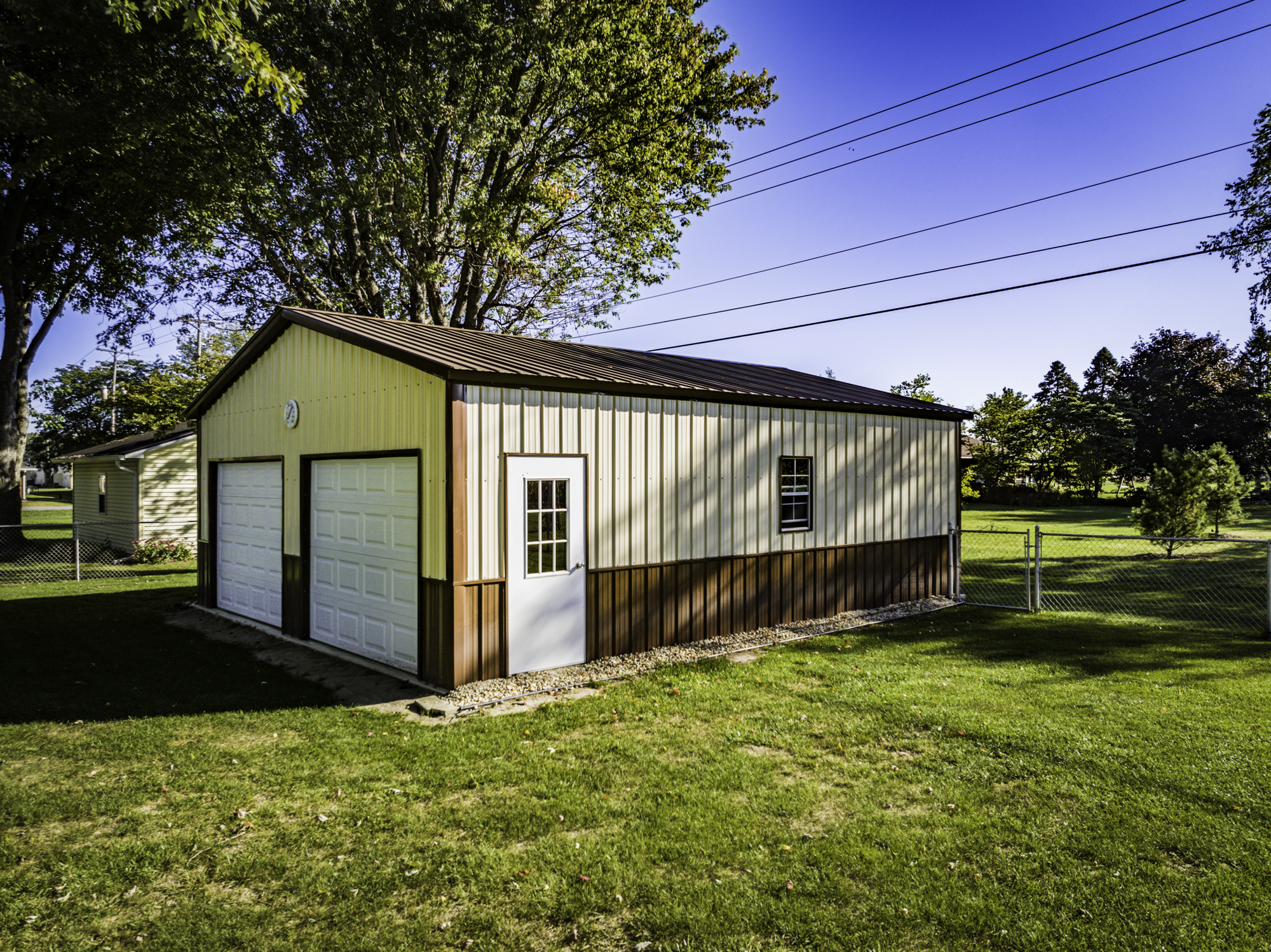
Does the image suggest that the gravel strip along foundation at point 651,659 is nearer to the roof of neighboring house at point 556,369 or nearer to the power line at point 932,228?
the roof of neighboring house at point 556,369

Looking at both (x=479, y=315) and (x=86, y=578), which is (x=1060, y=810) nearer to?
(x=479, y=315)

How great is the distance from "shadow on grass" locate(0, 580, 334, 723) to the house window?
649cm

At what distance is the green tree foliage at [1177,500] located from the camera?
18.0 metres

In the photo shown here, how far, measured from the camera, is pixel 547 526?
770 cm

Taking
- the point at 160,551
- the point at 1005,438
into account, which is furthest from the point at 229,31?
the point at 1005,438

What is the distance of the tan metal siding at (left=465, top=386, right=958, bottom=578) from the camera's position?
732 cm

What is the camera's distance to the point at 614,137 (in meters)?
16.4

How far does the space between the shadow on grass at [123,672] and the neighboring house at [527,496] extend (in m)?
1.13

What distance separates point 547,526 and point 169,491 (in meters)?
18.1

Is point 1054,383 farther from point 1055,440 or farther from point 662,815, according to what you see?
point 662,815

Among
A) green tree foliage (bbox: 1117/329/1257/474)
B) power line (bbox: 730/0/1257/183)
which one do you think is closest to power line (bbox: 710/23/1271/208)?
power line (bbox: 730/0/1257/183)

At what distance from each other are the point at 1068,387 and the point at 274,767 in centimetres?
6429

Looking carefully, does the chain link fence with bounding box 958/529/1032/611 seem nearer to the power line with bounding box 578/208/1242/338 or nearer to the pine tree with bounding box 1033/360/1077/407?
the power line with bounding box 578/208/1242/338

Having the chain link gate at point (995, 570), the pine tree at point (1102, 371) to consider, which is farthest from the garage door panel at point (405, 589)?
the pine tree at point (1102, 371)
